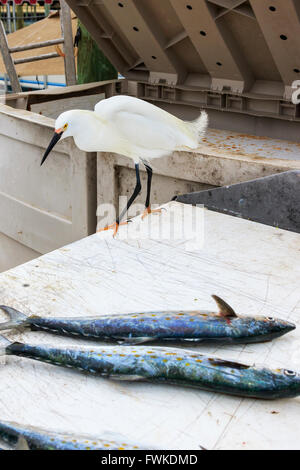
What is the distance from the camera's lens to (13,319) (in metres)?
1.92

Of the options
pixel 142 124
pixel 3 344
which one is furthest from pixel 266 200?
pixel 3 344

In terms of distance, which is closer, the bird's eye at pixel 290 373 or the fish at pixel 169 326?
the bird's eye at pixel 290 373

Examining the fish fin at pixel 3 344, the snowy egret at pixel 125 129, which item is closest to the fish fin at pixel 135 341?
the fish fin at pixel 3 344

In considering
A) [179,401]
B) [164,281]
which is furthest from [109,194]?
[179,401]

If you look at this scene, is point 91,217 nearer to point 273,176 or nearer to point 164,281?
point 273,176

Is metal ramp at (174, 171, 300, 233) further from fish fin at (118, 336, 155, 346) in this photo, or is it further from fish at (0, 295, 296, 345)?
fish fin at (118, 336, 155, 346)

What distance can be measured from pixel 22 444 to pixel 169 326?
65cm

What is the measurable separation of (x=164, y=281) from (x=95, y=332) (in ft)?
1.76

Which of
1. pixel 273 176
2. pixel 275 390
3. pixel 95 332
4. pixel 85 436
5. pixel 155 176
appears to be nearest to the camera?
pixel 85 436

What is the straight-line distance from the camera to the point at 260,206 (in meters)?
3.12

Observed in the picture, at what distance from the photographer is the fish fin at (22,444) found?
1.36 metres

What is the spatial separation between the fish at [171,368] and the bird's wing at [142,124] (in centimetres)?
112

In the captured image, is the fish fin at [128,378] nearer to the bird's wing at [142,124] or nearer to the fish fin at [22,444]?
the fish fin at [22,444]

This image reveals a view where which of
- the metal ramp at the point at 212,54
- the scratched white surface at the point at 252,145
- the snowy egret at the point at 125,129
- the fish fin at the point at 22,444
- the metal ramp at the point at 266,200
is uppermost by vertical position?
the metal ramp at the point at 212,54
